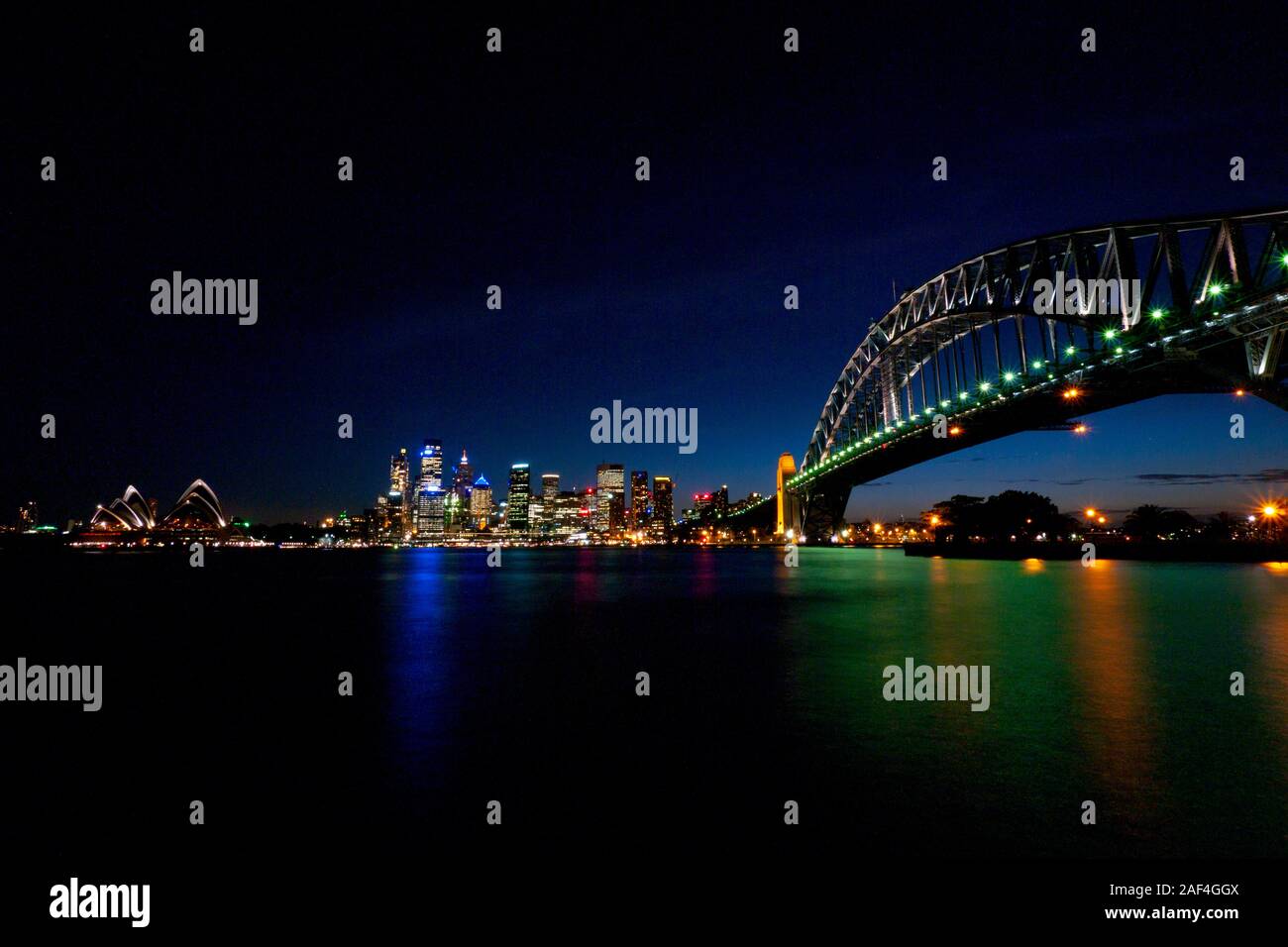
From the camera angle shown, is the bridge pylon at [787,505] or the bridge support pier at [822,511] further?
the bridge pylon at [787,505]

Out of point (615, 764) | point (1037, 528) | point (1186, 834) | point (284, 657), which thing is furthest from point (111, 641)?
point (1037, 528)

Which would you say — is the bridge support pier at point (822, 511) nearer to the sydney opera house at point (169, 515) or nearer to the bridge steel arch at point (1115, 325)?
the bridge steel arch at point (1115, 325)

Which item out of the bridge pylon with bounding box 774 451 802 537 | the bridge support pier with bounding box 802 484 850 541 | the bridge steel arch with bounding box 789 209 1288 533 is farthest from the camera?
the bridge pylon with bounding box 774 451 802 537

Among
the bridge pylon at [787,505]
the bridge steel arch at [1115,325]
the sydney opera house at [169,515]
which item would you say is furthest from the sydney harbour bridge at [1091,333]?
the sydney opera house at [169,515]

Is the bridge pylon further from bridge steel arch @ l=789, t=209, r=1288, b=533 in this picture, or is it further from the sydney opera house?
the sydney opera house

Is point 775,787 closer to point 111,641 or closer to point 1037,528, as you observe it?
point 111,641

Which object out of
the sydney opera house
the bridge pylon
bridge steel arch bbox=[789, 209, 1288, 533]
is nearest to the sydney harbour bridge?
bridge steel arch bbox=[789, 209, 1288, 533]

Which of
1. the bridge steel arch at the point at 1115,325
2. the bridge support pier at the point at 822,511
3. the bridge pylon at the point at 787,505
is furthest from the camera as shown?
the bridge pylon at the point at 787,505

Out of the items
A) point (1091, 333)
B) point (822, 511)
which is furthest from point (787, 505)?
point (1091, 333)

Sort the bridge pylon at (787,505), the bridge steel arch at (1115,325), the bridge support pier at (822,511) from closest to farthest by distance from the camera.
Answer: the bridge steel arch at (1115,325)
the bridge support pier at (822,511)
the bridge pylon at (787,505)
